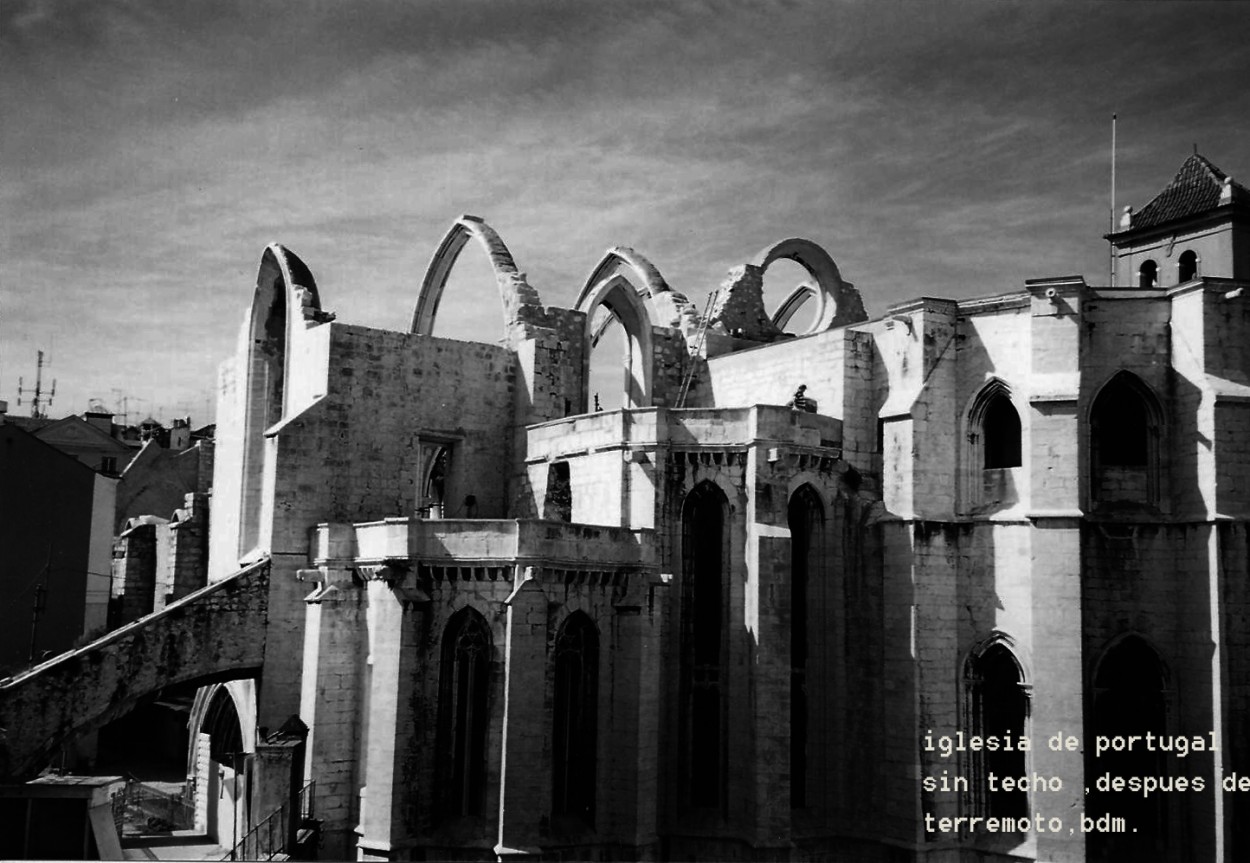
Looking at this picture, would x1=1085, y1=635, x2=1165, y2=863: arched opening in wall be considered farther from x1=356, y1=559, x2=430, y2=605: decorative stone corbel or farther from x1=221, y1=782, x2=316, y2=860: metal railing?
x1=221, y1=782, x2=316, y2=860: metal railing

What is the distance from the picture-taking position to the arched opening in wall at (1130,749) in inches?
818

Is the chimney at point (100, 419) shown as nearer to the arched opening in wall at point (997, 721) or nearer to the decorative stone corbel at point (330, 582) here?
the decorative stone corbel at point (330, 582)

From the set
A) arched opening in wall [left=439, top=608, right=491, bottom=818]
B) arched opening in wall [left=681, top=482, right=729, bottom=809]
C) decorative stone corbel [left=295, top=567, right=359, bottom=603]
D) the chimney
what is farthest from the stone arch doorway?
the chimney

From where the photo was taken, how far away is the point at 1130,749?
68.7ft

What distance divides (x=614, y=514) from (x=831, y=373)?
206 inches

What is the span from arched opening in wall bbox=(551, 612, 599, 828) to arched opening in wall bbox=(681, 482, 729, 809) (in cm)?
196

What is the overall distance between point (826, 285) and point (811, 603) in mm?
10158

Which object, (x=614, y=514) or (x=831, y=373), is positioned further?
(x=831, y=373)

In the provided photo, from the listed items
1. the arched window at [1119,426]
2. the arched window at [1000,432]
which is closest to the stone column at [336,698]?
the arched window at [1000,432]

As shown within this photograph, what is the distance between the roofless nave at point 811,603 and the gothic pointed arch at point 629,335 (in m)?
3.68

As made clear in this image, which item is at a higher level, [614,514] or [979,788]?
[614,514]

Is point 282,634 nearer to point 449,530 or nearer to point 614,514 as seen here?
point 449,530

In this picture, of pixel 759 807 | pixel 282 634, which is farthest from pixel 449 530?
pixel 759 807

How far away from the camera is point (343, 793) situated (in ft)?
68.2
